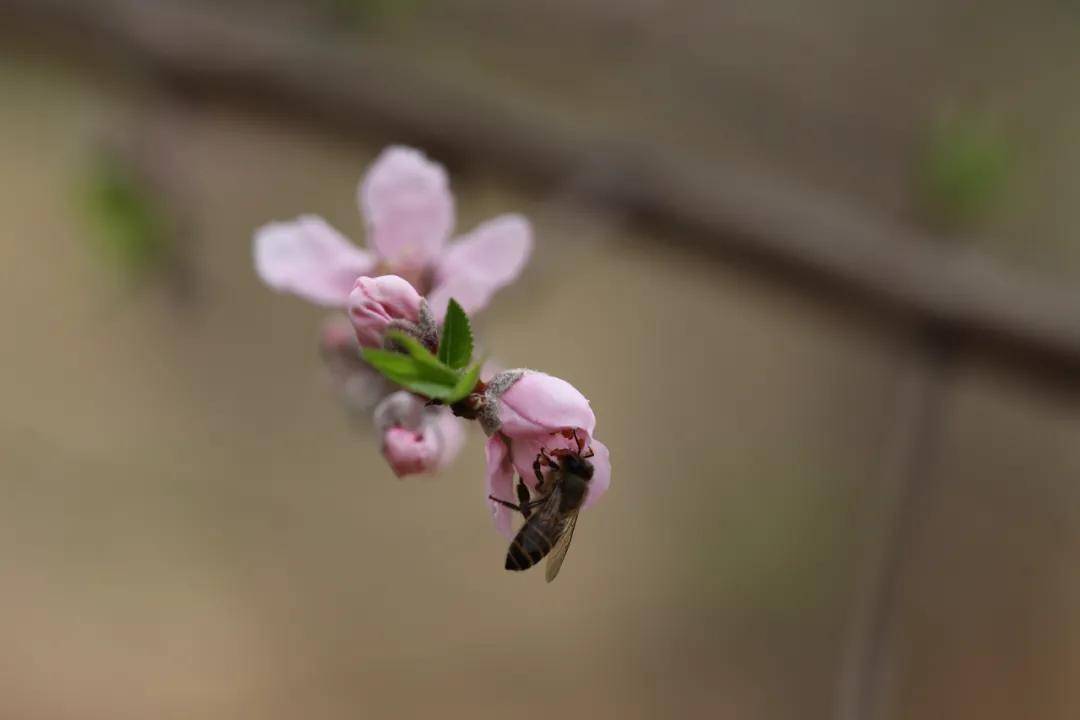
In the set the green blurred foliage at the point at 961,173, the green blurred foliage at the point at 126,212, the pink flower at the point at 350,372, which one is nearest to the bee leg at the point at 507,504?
the pink flower at the point at 350,372

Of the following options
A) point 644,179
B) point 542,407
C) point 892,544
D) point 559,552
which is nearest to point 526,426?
point 542,407

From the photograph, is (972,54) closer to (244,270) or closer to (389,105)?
(389,105)

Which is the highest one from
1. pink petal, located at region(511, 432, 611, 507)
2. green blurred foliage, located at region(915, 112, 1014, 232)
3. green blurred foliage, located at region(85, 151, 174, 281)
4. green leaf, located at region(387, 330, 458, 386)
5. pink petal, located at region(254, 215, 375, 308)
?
green blurred foliage, located at region(915, 112, 1014, 232)

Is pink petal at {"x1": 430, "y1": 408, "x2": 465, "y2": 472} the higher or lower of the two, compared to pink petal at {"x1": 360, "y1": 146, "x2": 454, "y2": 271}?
lower

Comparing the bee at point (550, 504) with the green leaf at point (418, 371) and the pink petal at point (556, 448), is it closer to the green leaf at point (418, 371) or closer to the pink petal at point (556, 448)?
the pink petal at point (556, 448)

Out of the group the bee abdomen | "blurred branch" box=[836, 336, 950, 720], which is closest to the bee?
the bee abdomen

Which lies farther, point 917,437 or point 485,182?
point 485,182

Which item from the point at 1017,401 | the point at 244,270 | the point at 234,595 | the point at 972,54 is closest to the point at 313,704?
the point at 234,595

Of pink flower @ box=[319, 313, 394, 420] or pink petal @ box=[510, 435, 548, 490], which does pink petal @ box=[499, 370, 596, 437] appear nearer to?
pink petal @ box=[510, 435, 548, 490]
